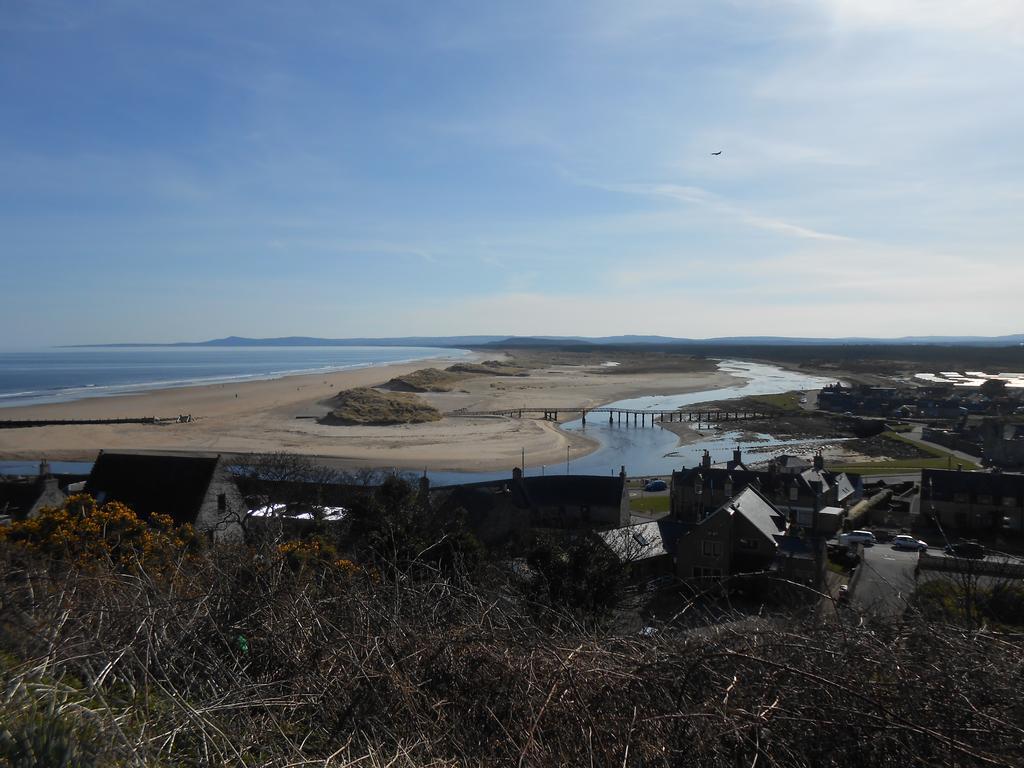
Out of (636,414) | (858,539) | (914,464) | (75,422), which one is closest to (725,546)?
(858,539)

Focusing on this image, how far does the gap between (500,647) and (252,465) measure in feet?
92.6

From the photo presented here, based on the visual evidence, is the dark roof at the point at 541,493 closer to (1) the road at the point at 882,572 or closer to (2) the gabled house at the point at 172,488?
(2) the gabled house at the point at 172,488

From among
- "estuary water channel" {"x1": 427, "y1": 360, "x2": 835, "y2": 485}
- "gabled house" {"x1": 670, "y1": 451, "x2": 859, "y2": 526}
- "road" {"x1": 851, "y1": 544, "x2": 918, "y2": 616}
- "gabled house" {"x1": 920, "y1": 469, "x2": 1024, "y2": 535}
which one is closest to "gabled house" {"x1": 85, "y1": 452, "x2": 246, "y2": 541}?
"road" {"x1": 851, "y1": 544, "x2": 918, "y2": 616}

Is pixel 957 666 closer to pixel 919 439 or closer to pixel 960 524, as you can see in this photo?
pixel 960 524

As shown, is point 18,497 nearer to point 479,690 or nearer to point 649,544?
point 649,544

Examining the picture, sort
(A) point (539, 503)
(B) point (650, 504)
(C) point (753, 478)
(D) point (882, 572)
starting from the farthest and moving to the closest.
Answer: (B) point (650, 504) → (C) point (753, 478) → (A) point (539, 503) → (D) point (882, 572)

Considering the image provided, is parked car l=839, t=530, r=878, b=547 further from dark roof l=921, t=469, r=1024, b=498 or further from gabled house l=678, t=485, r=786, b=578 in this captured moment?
dark roof l=921, t=469, r=1024, b=498

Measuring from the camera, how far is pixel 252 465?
3147 cm

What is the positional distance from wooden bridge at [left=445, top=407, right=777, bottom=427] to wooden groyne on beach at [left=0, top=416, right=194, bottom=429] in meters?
21.9

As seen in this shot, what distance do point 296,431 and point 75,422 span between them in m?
17.3

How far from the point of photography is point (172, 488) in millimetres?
20500

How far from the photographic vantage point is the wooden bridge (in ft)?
216

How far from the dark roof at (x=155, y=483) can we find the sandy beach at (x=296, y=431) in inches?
783

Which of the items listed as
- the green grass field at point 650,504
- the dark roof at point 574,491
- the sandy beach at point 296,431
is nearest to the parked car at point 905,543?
the dark roof at point 574,491
